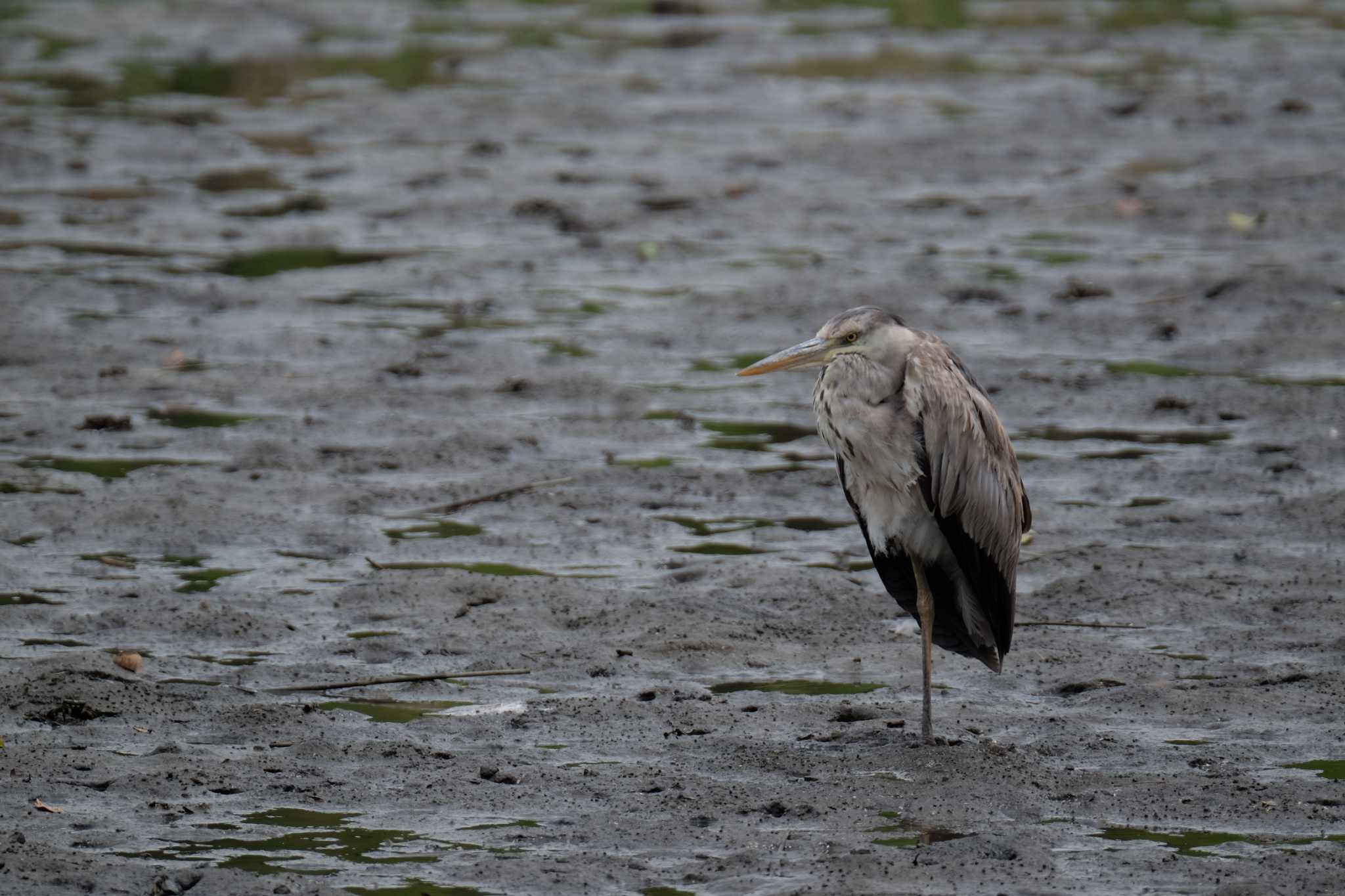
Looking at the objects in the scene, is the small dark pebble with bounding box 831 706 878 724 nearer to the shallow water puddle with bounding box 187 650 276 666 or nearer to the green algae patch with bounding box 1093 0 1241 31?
the shallow water puddle with bounding box 187 650 276 666

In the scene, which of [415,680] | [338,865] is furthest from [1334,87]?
[338,865]

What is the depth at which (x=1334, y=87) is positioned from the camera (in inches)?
597

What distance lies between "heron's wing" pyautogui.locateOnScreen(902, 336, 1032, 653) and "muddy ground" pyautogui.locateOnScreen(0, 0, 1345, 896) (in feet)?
1.40

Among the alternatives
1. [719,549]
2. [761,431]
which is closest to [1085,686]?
[719,549]

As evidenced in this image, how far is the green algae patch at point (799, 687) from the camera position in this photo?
19.0 ft

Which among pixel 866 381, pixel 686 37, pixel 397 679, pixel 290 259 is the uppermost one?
pixel 686 37

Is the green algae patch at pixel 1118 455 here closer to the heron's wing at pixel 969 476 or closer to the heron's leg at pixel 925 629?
the heron's wing at pixel 969 476

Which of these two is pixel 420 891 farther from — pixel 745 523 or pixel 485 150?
pixel 485 150

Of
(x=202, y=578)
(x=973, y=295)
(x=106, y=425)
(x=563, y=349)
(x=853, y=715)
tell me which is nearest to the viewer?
(x=853, y=715)

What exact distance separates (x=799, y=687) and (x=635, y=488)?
1.86 meters

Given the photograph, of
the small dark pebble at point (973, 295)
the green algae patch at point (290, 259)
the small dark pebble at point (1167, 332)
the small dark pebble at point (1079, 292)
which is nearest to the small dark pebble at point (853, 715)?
the small dark pebble at point (1167, 332)

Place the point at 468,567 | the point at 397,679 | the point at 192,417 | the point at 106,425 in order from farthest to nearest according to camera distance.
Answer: the point at 192,417 < the point at 106,425 < the point at 468,567 < the point at 397,679

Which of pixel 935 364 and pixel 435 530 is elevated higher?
pixel 935 364

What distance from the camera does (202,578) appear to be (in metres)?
6.54
